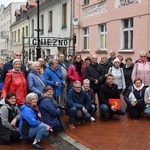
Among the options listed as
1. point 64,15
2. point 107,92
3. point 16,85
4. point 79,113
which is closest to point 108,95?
point 107,92

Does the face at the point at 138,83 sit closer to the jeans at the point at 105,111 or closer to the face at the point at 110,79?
the face at the point at 110,79

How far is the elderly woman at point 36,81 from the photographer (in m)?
7.18

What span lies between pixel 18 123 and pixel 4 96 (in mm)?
656

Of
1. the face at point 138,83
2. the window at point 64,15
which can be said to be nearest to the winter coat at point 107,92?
the face at point 138,83

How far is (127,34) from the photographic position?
1570 cm

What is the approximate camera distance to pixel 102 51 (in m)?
17.5

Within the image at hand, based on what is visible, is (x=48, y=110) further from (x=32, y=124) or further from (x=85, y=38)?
(x=85, y=38)

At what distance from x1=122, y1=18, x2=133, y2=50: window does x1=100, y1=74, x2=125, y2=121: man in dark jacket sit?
7355 millimetres

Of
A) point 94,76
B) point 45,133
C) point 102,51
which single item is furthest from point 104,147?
point 102,51

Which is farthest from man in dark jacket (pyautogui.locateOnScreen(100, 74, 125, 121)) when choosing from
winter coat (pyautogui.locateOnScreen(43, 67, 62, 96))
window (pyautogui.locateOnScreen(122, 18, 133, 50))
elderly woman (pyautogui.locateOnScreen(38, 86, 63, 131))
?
window (pyautogui.locateOnScreen(122, 18, 133, 50))

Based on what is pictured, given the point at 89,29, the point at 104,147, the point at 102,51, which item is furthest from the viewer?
the point at 89,29

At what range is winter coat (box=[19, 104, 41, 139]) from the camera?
6211mm

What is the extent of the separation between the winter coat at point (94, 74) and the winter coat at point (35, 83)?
1.69 meters

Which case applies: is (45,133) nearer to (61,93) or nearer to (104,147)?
(104,147)
